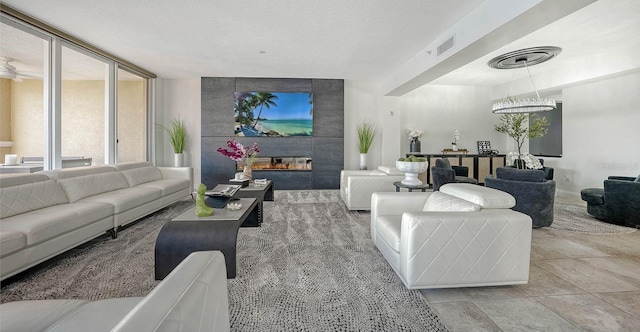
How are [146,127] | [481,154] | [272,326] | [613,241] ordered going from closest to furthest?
1. [272,326]
2. [613,241]
3. [146,127]
4. [481,154]

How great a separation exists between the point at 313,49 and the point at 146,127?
4.26m

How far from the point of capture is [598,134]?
5758 millimetres

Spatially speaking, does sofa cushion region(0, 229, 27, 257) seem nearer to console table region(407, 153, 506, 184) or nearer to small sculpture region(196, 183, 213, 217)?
small sculpture region(196, 183, 213, 217)

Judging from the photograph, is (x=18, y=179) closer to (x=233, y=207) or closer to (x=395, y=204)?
(x=233, y=207)

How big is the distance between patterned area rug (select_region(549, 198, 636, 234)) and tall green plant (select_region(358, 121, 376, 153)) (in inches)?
151

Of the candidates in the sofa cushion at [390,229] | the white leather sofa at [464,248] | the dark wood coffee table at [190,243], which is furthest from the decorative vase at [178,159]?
the white leather sofa at [464,248]

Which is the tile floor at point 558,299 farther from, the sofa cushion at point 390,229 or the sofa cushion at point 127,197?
the sofa cushion at point 127,197

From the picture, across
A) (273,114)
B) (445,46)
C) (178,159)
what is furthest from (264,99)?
(445,46)

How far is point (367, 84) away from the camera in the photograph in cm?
743

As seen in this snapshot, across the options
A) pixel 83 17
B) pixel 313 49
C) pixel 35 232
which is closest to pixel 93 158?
pixel 83 17

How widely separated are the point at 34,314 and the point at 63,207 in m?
2.63

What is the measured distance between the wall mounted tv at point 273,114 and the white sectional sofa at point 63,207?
2588 mm

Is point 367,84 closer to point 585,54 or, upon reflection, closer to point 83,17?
point 585,54

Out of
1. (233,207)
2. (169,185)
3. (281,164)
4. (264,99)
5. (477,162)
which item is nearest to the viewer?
(233,207)
